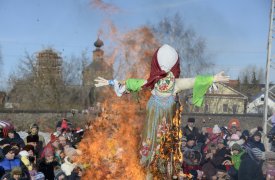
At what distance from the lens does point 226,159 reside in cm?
1197

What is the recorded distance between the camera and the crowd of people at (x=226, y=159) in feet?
35.8

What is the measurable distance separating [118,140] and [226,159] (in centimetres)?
438

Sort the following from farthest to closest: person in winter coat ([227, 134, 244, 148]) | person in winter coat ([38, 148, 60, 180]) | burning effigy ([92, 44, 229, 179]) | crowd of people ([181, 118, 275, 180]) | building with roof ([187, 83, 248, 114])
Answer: building with roof ([187, 83, 248, 114]) < person in winter coat ([227, 134, 244, 148]) < crowd of people ([181, 118, 275, 180]) < person in winter coat ([38, 148, 60, 180]) < burning effigy ([92, 44, 229, 179])

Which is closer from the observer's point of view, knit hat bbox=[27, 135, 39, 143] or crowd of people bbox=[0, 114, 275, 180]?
crowd of people bbox=[0, 114, 275, 180]

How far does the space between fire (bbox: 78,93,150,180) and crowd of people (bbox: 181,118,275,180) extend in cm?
198

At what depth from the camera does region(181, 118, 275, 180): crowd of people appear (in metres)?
10.9

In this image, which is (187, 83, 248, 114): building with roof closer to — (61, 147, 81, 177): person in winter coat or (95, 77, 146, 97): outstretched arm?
(61, 147, 81, 177): person in winter coat

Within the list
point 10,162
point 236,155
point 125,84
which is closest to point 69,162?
point 10,162

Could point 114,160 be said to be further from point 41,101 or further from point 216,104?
point 216,104

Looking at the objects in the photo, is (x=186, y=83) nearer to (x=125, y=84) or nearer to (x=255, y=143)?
(x=125, y=84)

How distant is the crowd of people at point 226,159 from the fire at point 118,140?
6.51ft

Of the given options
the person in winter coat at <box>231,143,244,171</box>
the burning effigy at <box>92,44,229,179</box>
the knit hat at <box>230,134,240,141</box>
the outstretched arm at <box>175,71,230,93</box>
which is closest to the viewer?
the burning effigy at <box>92,44,229,179</box>

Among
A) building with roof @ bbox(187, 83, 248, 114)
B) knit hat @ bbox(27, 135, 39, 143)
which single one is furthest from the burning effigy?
building with roof @ bbox(187, 83, 248, 114)

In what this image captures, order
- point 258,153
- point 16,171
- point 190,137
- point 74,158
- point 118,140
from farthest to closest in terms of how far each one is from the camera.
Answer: point 190,137 → point 258,153 → point 74,158 → point 16,171 → point 118,140
